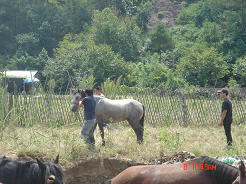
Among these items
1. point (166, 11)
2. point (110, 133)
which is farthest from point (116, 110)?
point (166, 11)

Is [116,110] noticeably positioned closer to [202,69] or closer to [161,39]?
[202,69]

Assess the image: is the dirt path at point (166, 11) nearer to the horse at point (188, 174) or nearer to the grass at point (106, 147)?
the grass at point (106, 147)

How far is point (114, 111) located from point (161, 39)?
25.4 m

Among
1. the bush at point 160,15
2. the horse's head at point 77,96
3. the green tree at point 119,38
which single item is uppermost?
the bush at point 160,15

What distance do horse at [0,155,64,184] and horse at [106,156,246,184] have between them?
2.74 ft

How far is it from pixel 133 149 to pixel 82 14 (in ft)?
119

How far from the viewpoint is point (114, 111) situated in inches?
255

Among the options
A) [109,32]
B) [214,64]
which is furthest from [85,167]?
[109,32]

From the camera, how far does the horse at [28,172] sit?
2740 mm

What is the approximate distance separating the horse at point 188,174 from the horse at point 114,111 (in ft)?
10.3

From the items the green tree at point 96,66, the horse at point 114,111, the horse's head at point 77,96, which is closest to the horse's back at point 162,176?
the horse at point 114,111

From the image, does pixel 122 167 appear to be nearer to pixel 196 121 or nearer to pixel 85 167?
pixel 85 167

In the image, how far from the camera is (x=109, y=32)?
27062 mm

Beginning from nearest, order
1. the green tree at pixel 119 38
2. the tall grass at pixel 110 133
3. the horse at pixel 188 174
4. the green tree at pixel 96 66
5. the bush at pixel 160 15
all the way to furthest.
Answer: the horse at pixel 188 174, the tall grass at pixel 110 133, the green tree at pixel 96 66, the green tree at pixel 119 38, the bush at pixel 160 15
